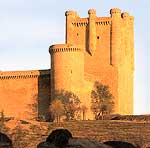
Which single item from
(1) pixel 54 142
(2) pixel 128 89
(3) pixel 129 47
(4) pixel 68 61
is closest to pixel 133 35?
(3) pixel 129 47

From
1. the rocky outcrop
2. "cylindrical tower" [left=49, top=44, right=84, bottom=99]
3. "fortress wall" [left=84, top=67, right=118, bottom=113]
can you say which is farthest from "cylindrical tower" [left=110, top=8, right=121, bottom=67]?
the rocky outcrop

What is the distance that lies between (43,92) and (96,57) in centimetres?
627

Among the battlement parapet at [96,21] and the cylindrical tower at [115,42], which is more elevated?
the battlement parapet at [96,21]

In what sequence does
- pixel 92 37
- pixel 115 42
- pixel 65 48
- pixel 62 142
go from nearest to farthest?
pixel 62 142, pixel 65 48, pixel 115 42, pixel 92 37

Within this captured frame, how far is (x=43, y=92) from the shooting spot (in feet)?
212

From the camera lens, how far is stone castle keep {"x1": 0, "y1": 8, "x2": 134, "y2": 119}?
61.8m

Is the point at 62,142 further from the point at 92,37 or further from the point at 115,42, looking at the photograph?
the point at 92,37

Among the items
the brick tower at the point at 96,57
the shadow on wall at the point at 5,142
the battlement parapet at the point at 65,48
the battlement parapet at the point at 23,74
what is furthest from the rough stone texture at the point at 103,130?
the shadow on wall at the point at 5,142

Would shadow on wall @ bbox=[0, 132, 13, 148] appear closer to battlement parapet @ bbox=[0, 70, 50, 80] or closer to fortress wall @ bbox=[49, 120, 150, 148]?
fortress wall @ bbox=[49, 120, 150, 148]

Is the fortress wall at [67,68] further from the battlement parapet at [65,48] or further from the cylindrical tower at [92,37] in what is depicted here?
the cylindrical tower at [92,37]

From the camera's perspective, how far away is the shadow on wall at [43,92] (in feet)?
208

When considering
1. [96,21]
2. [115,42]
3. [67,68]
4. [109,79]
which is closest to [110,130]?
[67,68]

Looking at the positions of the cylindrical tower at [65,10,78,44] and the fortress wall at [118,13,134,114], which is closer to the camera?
the fortress wall at [118,13,134,114]

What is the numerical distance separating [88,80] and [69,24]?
7275 mm
